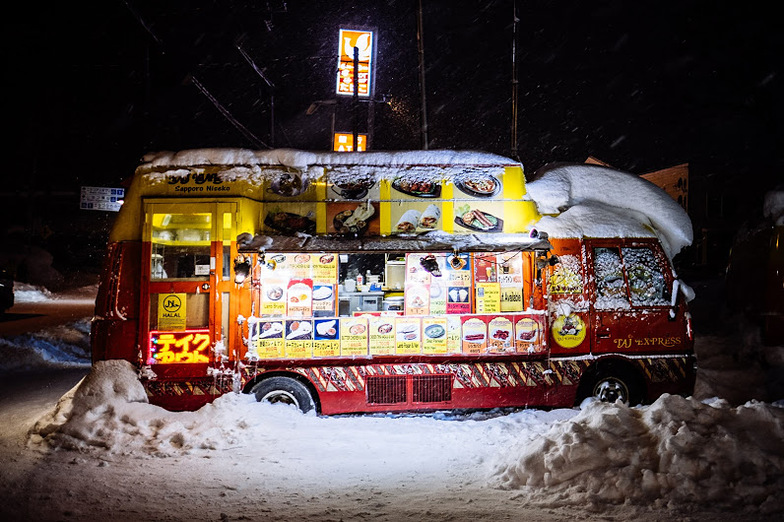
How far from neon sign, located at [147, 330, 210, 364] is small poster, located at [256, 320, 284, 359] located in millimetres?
623

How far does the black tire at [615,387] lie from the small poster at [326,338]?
346 cm

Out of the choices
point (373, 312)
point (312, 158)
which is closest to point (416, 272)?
point (373, 312)

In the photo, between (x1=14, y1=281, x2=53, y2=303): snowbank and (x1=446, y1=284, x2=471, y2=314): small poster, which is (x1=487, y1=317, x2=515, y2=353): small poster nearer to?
(x1=446, y1=284, x2=471, y2=314): small poster

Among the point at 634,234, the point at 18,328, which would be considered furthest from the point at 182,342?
the point at 18,328

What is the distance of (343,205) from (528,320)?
2.90 m

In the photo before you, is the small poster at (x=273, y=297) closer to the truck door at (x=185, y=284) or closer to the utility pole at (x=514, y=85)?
the truck door at (x=185, y=284)

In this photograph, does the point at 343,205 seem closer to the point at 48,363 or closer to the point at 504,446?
the point at 504,446

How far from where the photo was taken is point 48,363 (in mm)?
11562

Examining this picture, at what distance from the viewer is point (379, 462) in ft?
18.1

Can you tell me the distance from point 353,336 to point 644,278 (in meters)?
4.01

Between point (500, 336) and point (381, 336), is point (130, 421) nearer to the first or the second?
point (381, 336)

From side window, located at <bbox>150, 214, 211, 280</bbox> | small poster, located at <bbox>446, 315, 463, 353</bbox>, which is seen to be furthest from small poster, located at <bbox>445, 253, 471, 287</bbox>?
side window, located at <bbox>150, 214, 211, 280</bbox>

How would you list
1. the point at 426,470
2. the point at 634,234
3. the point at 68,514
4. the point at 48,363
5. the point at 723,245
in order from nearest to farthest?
the point at 68,514
the point at 426,470
the point at 634,234
the point at 48,363
the point at 723,245

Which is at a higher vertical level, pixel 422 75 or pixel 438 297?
pixel 422 75
